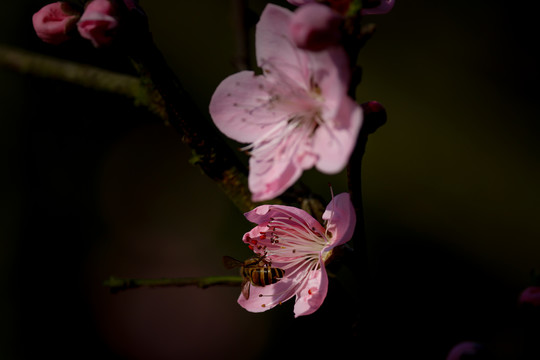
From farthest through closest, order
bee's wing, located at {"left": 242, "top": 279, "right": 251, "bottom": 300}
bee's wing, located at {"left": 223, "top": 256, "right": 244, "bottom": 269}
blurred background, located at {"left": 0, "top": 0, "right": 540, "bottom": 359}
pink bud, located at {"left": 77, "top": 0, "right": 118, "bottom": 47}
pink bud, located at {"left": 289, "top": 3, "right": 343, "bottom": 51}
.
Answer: blurred background, located at {"left": 0, "top": 0, "right": 540, "bottom": 359} → bee's wing, located at {"left": 223, "top": 256, "right": 244, "bottom": 269} → bee's wing, located at {"left": 242, "top": 279, "right": 251, "bottom": 300} → pink bud, located at {"left": 77, "top": 0, "right": 118, "bottom": 47} → pink bud, located at {"left": 289, "top": 3, "right": 343, "bottom": 51}

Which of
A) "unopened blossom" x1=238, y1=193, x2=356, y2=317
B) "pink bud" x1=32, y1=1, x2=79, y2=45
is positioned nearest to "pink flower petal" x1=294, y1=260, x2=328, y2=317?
"unopened blossom" x1=238, y1=193, x2=356, y2=317

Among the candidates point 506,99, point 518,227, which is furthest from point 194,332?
point 506,99

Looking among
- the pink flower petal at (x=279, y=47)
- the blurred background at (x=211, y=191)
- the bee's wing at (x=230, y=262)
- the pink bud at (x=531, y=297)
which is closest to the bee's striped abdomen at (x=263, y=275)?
the bee's wing at (x=230, y=262)

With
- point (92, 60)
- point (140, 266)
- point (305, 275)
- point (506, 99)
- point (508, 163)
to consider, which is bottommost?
point (140, 266)

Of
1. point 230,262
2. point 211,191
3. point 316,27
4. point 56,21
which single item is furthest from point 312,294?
point 211,191

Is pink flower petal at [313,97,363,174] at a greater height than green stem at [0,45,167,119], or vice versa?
pink flower petal at [313,97,363,174]

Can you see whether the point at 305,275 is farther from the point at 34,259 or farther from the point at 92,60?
the point at 34,259

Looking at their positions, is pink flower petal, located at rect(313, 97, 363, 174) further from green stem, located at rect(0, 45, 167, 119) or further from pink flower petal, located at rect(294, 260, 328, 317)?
green stem, located at rect(0, 45, 167, 119)
